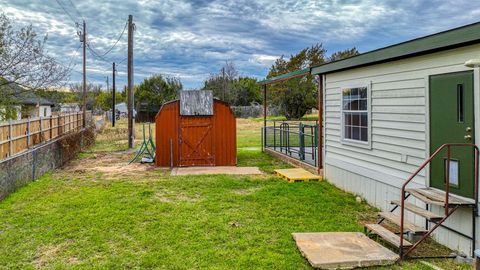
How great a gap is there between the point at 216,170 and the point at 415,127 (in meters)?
6.16

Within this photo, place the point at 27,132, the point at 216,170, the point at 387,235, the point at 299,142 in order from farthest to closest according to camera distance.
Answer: the point at 299,142 → the point at 216,170 → the point at 27,132 → the point at 387,235

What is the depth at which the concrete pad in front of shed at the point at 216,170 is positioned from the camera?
10203 millimetres

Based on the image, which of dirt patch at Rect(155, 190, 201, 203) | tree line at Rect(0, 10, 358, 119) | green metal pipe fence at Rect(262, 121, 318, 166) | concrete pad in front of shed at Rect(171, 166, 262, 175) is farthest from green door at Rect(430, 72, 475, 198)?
concrete pad in front of shed at Rect(171, 166, 262, 175)

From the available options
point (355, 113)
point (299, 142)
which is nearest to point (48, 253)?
point (355, 113)

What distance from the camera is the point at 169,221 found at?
566 centimetres

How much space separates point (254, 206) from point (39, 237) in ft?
10.6

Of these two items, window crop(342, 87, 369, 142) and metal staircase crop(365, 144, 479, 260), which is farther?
window crop(342, 87, 369, 142)

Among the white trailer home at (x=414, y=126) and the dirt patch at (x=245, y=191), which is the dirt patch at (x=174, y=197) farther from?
the white trailer home at (x=414, y=126)

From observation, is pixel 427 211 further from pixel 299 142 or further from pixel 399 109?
pixel 299 142

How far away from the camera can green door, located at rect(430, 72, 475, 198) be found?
4.41 metres

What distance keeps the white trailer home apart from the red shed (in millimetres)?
4097

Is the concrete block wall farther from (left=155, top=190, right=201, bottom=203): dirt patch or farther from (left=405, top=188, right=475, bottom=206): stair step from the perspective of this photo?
(left=405, top=188, right=475, bottom=206): stair step

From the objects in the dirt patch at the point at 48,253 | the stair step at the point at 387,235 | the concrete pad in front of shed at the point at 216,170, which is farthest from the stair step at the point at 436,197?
the concrete pad in front of shed at the point at 216,170

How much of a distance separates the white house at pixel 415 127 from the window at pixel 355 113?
0.7 inches
